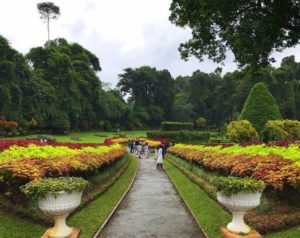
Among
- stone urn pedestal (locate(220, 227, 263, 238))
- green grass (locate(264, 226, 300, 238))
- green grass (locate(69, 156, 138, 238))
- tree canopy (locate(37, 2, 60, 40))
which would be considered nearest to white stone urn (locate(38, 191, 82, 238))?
green grass (locate(69, 156, 138, 238))

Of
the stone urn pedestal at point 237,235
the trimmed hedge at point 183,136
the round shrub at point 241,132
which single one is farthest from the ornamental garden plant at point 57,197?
the trimmed hedge at point 183,136

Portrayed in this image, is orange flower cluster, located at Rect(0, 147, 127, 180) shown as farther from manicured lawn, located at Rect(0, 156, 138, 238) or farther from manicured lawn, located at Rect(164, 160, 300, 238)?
manicured lawn, located at Rect(164, 160, 300, 238)

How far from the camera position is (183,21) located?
13086mm

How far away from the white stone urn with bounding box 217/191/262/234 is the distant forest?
9.82 m

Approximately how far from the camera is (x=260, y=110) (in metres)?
37.6

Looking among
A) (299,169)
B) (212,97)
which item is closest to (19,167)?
(299,169)

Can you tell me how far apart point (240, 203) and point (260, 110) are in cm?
3360

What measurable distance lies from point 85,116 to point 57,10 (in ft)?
79.9

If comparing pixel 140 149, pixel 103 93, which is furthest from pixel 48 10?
pixel 140 149

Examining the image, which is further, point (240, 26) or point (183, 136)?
point (183, 136)

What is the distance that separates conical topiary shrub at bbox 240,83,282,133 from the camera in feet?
Result: 122

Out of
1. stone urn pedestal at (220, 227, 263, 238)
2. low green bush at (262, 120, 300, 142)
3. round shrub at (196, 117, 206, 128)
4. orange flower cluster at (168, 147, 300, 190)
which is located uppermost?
round shrub at (196, 117, 206, 128)

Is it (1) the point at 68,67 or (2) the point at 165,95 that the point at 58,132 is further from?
(2) the point at 165,95

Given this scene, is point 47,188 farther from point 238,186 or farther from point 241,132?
point 241,132
